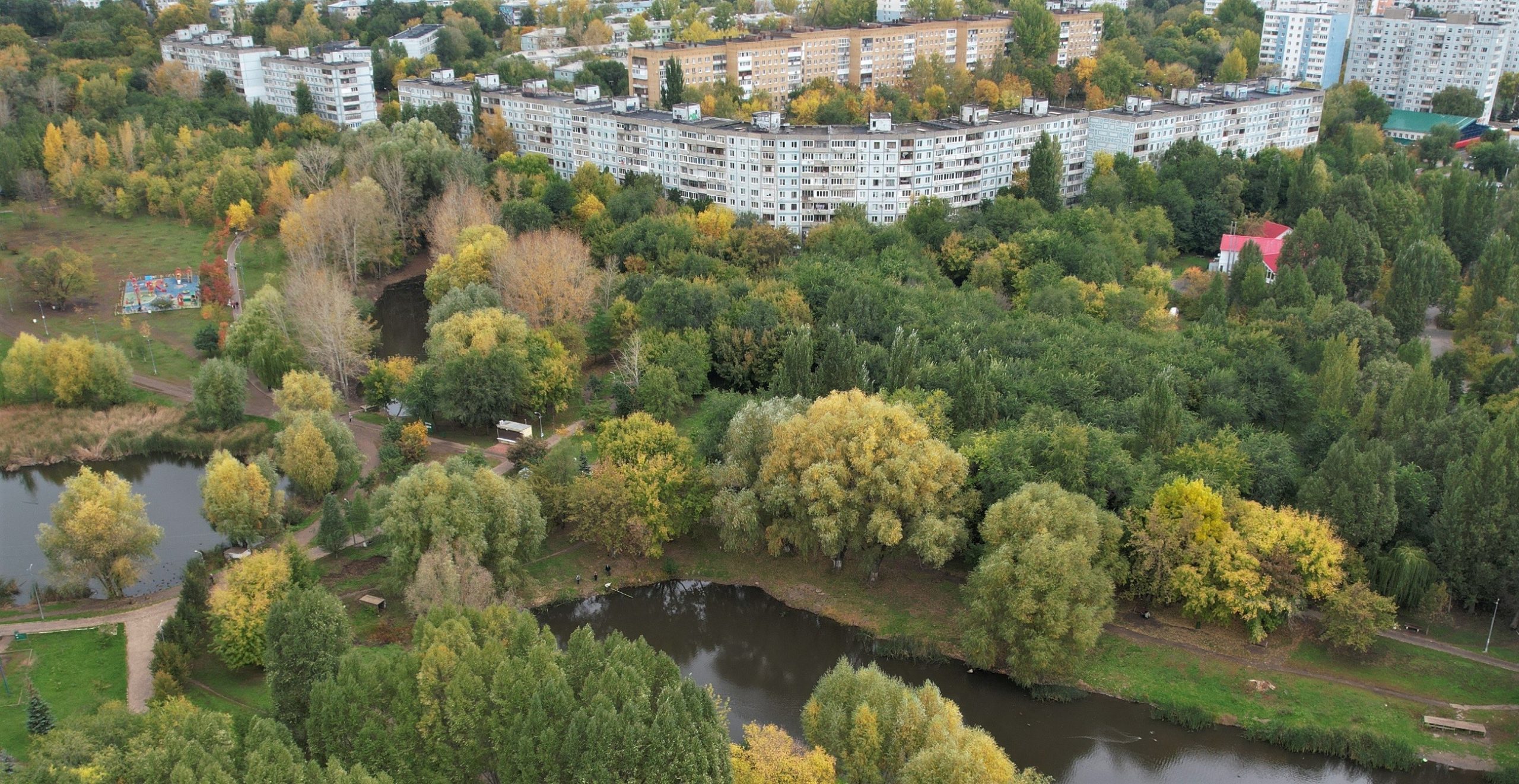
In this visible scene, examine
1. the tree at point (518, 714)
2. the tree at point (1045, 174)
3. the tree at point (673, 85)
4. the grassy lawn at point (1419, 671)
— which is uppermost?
the tree at point (673, 85)

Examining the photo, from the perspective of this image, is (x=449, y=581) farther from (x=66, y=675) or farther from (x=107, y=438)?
(x=107, y=438)

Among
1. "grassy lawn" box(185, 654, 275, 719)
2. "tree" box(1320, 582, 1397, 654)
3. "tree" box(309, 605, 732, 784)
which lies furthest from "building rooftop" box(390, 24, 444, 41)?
"tree" box(1320, 582, 1397, 654)

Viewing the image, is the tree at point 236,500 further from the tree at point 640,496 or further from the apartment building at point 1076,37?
the apartment building at point 1076,37

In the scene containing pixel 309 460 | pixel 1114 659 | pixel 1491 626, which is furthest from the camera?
pixel 309 460

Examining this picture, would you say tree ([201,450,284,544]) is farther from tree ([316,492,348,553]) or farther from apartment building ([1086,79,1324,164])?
apartment building ([1086,79,1324,164])

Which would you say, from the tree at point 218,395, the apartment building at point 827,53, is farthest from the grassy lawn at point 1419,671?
the apartment building at point 827,53

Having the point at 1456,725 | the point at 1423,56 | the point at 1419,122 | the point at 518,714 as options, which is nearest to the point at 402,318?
the point at 518,714

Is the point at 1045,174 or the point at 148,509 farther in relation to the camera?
the point at 1045,174
